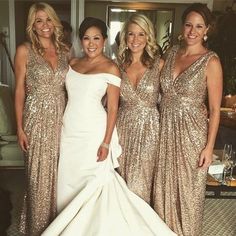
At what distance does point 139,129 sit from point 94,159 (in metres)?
0.38

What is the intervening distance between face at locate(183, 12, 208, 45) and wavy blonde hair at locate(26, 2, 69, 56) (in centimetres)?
90

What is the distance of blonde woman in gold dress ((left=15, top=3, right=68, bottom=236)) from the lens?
2428mm

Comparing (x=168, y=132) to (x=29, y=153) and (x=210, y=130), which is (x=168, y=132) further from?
(x=29, y=153)

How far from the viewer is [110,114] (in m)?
2.38

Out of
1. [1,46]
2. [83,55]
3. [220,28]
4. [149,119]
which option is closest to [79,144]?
[149,119]

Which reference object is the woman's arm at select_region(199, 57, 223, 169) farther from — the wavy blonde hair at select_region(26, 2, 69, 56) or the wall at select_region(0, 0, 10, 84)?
the wall at select_region(0, 0, 10, 84)

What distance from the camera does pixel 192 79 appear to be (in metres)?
2.27

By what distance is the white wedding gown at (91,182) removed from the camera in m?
2.28

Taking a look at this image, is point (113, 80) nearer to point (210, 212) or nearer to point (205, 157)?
point (205, 157)

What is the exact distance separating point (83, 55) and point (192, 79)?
89cm

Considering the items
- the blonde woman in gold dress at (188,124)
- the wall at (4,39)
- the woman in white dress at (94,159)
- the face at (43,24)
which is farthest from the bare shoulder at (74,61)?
the wall at (4,39)

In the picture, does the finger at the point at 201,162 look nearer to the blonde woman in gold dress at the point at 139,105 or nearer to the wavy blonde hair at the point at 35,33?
the blonde woman in gold dress at the point at 139,105

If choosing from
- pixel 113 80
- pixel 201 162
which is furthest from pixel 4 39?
pixel 201 162

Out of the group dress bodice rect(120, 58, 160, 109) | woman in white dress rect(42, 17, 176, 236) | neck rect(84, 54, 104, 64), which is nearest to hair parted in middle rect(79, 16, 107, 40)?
woman in white dress rect(42, 17, 176, 236)
